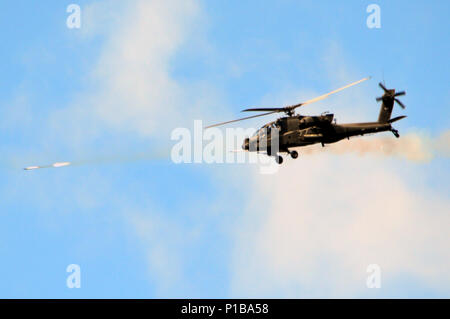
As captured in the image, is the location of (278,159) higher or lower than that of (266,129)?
lower

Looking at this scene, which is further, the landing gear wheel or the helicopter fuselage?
the landing gear wheel

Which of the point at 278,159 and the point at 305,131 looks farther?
the point at 278,159

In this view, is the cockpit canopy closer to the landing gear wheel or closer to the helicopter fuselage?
the helicopter fuselage

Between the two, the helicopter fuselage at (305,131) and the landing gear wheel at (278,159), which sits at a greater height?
the helicopter fuselage at (305,131)

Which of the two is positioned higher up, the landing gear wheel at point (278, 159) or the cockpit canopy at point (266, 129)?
the cockpit canopy at point (266, 129)

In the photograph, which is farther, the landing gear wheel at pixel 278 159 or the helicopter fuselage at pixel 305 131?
the landing gear wheel at pixel 278 159

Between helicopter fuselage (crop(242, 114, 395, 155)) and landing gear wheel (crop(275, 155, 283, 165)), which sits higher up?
helicopter fuselage (crop(242, 114, 395, 155))

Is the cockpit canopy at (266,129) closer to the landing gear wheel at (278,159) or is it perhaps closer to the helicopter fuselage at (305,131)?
the helicopter fuselage at (305,131)

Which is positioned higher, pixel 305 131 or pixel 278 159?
pixel 305 131

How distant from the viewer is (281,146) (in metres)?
69.9
